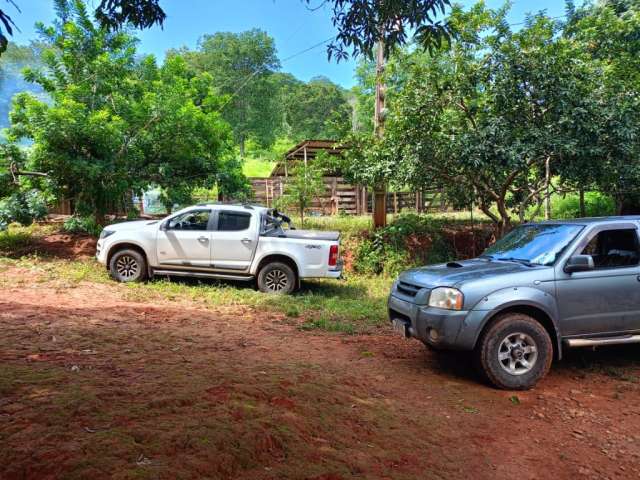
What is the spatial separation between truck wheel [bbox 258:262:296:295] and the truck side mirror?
579cm

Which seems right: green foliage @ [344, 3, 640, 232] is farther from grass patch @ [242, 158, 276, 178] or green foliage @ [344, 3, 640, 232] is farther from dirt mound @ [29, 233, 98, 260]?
grass patch @ [242, 158, 276, 178]

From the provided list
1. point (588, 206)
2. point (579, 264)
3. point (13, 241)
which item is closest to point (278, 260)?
point (579, 264)

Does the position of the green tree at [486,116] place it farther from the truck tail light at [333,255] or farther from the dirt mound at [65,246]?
the dirt mound at [65,246]

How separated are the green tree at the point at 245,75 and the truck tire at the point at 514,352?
41247mm

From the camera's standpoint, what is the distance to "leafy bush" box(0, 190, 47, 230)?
1151 cm

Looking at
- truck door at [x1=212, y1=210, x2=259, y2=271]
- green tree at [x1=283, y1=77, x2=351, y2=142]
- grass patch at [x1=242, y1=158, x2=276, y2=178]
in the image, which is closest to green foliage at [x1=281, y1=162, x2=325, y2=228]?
truck door at [x1=212, y1=210, x2=259, y2=271]

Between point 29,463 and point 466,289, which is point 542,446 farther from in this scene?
point 29,463

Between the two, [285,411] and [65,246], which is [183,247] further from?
A: [285,411]

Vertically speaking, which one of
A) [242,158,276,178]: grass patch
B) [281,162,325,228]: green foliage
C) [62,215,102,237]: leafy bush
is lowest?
[62,215,102,237]: leafy bush

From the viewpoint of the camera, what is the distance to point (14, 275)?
985 cm

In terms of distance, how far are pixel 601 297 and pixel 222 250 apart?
22.9 feet

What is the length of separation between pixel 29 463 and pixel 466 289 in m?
3.77

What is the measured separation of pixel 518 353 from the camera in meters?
4.65

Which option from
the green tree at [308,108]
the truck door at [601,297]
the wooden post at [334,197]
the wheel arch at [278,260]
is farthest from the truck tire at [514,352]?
the green tree at [308,108]
